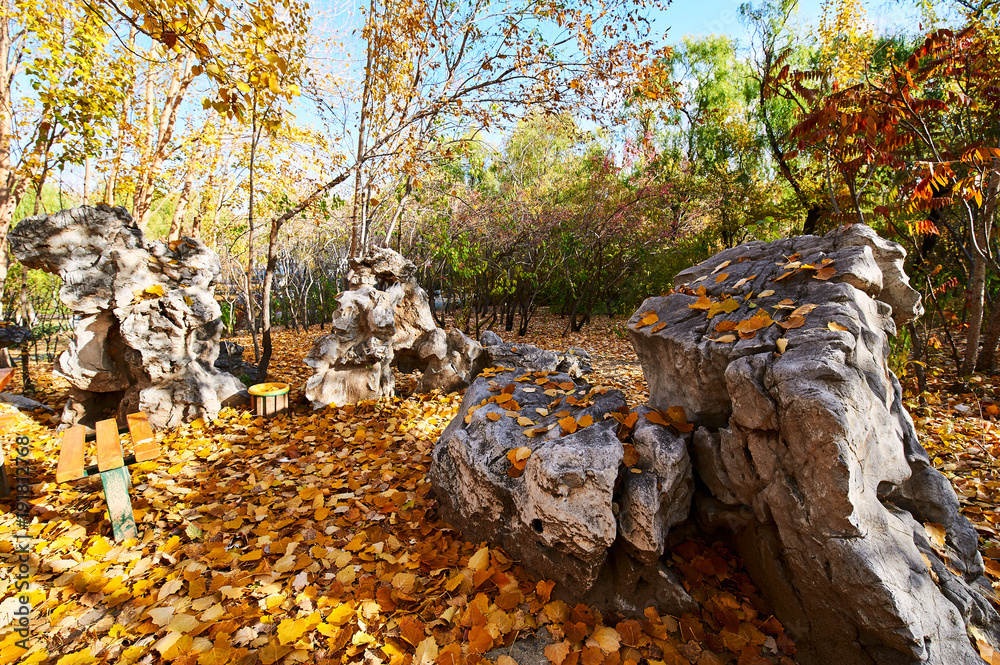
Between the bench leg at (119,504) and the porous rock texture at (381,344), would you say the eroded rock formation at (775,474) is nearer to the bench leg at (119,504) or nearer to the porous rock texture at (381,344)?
the bench leg at (119,504)

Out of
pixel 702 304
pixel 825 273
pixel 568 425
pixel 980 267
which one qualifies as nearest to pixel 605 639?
pixel 568 425

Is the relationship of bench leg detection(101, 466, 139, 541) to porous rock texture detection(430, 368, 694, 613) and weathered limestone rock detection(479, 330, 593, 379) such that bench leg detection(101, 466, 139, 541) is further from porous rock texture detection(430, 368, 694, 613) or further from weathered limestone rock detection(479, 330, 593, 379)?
weathered limestone rock detection(479, 330, 593, 379)

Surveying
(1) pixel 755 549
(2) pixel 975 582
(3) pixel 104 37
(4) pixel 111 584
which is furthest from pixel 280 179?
(2) pixel 975 582

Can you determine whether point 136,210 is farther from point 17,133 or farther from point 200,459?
point 200,459

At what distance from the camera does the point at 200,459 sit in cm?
336

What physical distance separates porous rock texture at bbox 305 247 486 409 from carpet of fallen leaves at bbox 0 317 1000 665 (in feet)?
3.53

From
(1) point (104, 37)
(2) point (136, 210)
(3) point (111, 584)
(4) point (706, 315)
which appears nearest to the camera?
(3) point (111, 584)

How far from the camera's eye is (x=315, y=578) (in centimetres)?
216

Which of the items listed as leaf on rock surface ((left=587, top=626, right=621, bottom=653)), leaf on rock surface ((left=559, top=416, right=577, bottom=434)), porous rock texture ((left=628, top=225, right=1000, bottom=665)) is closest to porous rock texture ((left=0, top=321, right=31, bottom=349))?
leaf on rock surface ((left=559, top=416, right=577, bottom=434))

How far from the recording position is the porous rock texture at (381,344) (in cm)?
441

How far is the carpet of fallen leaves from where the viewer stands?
5.78 feet

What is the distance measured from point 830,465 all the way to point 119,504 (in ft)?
11.6

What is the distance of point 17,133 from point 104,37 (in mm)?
1751

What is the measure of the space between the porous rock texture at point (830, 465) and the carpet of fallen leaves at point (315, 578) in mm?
273
